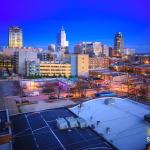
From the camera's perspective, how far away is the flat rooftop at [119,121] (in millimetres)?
5305

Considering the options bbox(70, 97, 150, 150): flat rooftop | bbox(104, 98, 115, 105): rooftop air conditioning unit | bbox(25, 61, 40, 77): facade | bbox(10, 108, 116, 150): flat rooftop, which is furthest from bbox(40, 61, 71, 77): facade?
bbox(10, 108, 116, 150): flat rooftop

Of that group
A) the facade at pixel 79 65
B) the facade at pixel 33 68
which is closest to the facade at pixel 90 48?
A: the facade at pixel 79 65

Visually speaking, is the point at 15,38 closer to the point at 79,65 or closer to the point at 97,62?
the point at 97,62

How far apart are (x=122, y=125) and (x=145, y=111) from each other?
120 centimetres

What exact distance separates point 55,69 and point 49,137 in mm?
16248

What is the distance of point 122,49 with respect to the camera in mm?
62062

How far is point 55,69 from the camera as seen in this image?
838 inches

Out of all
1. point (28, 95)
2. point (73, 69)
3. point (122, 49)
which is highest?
point (122, 49)

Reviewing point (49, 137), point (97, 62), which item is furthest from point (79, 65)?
point (49, 137)

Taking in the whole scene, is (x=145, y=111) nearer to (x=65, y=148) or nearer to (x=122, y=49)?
(x=65, y=148)

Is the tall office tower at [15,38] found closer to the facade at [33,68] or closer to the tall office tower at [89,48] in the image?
the tall office tower at [89,48]

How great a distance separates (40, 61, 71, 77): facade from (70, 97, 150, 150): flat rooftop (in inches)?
523

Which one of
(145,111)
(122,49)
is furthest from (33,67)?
(122,49)

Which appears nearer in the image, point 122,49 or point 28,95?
point 28,95
